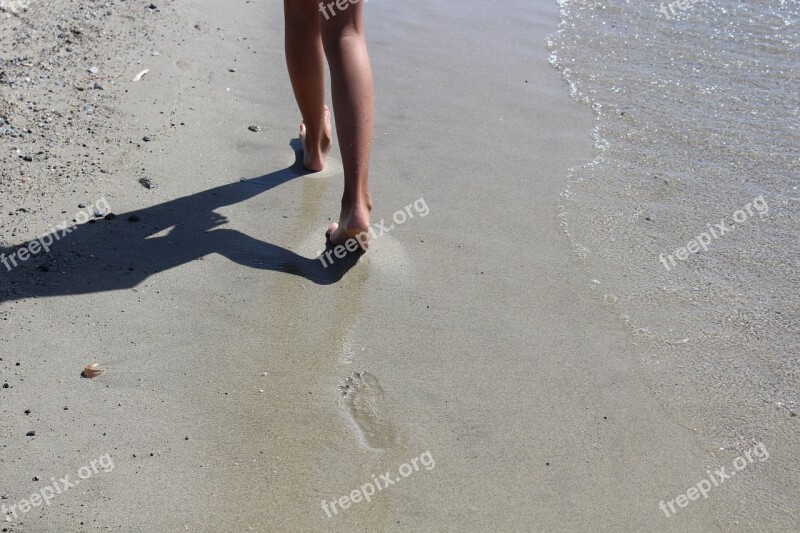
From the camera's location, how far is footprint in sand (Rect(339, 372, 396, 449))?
194 centimetres

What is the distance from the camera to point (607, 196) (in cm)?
297

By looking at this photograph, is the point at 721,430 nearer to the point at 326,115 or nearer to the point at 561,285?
the point at 561,285

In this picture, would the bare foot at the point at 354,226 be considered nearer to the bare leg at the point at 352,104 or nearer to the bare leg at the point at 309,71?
the bare leg at the point at 352,104

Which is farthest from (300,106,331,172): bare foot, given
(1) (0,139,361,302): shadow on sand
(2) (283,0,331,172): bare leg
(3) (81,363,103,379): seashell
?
(3) (81,363,103,379): seashell

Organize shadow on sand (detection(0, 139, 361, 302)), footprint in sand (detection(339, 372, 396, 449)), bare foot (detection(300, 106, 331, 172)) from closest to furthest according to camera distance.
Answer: footprint in sand (detection(339, 372, 396, 449)), shadow on sand (detection(0, 139, 361, 302)), bare foot (detection(300, 106, 331, 172))

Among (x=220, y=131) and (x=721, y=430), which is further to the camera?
(x=220, y=131)

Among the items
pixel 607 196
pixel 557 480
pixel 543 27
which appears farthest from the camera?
pixel 543 27

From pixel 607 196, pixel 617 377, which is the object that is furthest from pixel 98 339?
pixel 607 196

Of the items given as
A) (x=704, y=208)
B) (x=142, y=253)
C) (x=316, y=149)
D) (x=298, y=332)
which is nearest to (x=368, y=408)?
(x=298, y=332)

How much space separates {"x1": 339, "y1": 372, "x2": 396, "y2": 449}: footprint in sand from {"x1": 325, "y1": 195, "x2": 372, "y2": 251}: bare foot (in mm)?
542

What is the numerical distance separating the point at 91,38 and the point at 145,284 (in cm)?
195

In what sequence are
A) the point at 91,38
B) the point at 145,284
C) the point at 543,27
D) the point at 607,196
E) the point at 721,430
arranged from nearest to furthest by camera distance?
1. the point at 721,430
2. the point at 145,284
3. the point at 607,196
4. the point at 91,38
5. the point at 543,27

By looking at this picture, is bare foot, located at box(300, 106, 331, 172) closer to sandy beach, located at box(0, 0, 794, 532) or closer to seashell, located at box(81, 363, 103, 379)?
sandy beach, located at box(0, 0, 794, 532)

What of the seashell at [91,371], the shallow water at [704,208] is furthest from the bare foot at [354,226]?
the seashell at [91,371]
